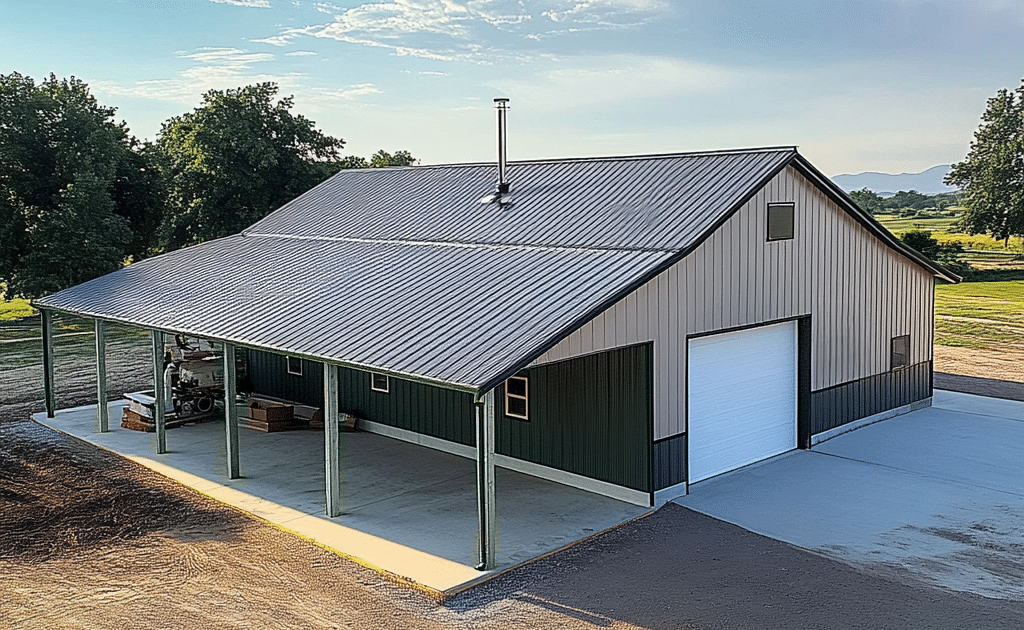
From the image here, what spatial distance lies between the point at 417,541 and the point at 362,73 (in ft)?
92.9

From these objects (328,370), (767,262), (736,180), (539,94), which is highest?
(539,94)

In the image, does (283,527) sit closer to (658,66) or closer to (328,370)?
(328,370)

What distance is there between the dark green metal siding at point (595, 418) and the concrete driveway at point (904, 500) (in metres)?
0.96

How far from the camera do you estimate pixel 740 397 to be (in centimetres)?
1334

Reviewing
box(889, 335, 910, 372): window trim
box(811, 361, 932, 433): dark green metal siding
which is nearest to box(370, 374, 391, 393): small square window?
box(811, 361, 932, 433): dark green metal siding

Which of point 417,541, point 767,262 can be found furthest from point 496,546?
point 767,262

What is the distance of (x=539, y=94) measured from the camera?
31250 mm

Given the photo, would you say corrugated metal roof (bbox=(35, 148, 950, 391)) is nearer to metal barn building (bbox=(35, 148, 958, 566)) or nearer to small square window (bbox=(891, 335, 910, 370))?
metal barn building (bbox=(35, 148, 958, 566))

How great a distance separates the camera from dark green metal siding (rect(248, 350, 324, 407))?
1711 centimetres

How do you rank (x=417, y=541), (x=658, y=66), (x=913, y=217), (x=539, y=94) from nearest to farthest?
(x=417, y=541) < (x=539, y=94) < (x=658, y=66) < (x=913, y=217)

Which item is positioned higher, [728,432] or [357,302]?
[357,302]

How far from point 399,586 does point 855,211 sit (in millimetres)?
9866

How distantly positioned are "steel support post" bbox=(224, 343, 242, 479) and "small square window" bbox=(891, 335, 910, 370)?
445 inches

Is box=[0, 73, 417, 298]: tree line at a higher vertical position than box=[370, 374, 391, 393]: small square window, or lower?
higher
